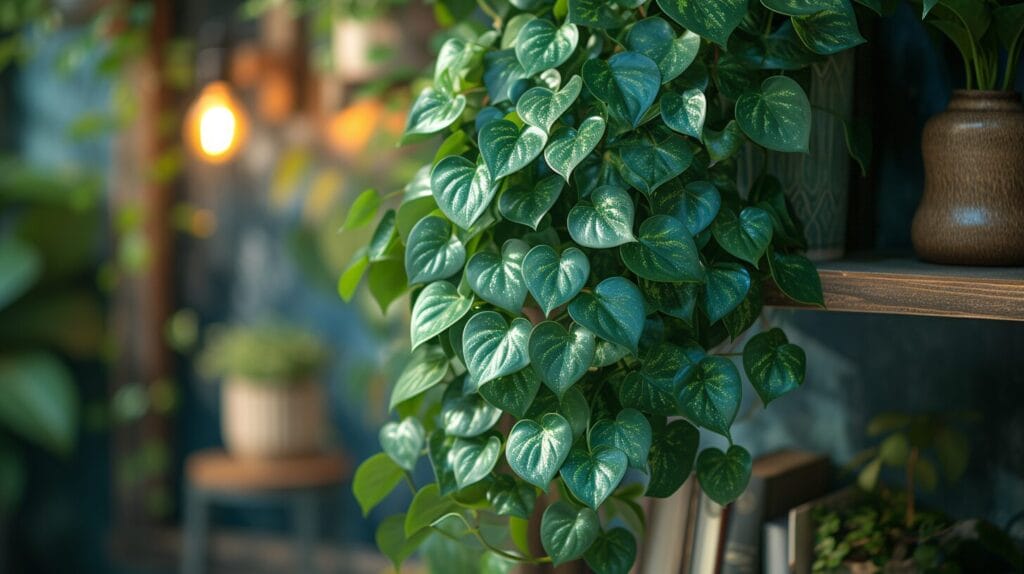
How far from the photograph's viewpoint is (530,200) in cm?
92

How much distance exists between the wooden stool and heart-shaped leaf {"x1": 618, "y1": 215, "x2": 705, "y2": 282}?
1507 mm

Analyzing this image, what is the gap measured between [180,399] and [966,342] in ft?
6.67

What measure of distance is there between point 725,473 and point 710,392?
0.10 m

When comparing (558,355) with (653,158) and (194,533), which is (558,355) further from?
(194,533)

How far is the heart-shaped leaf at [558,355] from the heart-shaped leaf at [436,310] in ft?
0.25

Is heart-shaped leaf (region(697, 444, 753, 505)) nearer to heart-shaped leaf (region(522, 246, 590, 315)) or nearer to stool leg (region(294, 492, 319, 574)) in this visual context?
heart-shaped leaf (region(522, 246, 590, 315))

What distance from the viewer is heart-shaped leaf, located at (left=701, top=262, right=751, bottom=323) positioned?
0.90 metres

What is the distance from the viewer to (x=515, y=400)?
0.91 metres

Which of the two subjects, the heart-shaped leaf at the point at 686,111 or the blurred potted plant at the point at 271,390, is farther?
the blurred potted plant at the point at 271,390

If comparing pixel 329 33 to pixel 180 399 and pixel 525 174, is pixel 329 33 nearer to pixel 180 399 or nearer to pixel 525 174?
pixel 180 399

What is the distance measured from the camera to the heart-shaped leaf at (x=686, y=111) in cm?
87

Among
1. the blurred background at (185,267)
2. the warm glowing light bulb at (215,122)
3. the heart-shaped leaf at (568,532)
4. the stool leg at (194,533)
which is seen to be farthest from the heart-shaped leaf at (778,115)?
A: the stool leg at (194,533)

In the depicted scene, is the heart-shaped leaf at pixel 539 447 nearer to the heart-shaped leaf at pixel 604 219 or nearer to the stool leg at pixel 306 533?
the heart-shaped leaf at pixel 604 219

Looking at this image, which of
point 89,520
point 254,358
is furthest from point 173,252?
point 89,520
